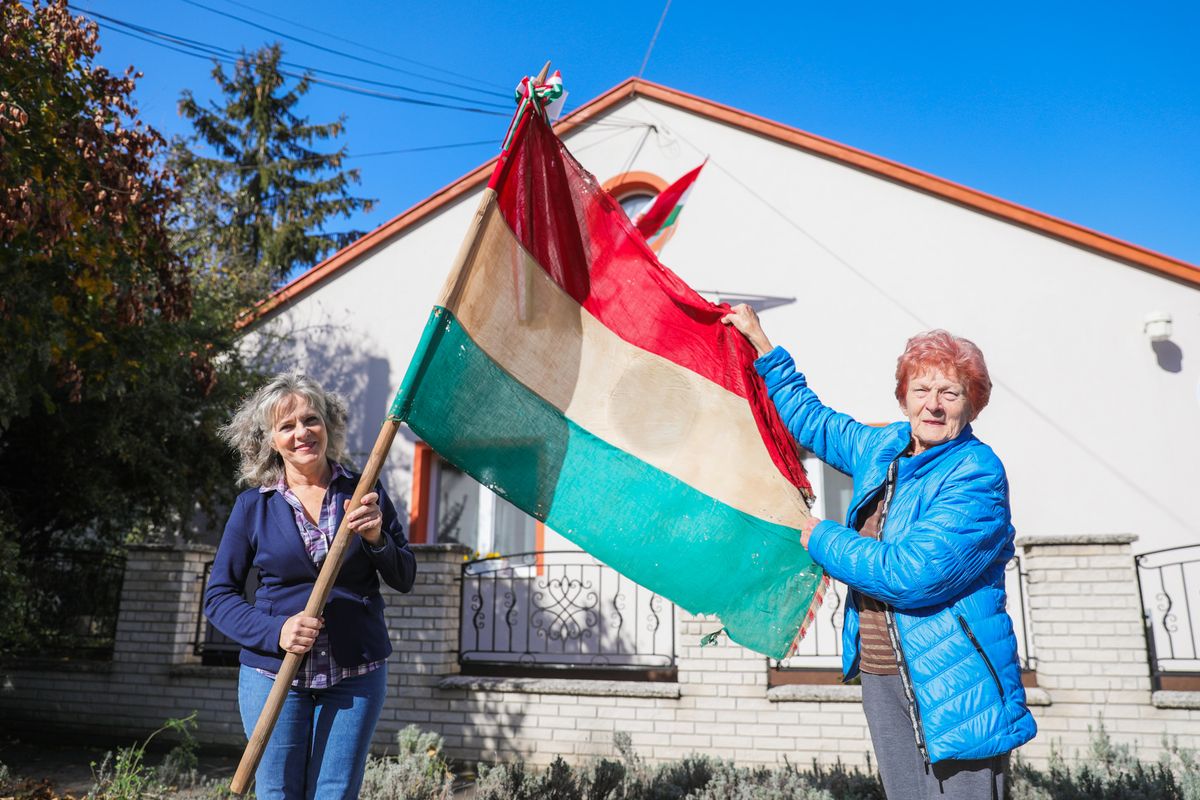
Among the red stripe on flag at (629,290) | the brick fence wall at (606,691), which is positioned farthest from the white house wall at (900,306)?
the red stripe on flag at (629,290)

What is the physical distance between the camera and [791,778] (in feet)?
15.2

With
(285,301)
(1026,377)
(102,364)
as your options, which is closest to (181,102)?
(285,301)

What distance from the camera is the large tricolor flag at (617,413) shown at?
273 cm

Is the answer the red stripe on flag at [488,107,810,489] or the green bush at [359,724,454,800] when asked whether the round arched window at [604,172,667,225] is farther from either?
the red stripe on flag at [488,107,810,489]

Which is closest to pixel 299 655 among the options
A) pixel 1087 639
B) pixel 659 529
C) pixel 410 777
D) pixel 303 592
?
pixel 303 592

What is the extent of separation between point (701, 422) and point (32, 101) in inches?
191

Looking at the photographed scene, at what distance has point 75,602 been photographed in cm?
768

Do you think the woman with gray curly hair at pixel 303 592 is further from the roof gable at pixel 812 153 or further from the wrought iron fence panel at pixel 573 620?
the roof gable at pixel 812 153

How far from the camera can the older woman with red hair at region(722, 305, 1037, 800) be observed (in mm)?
2068

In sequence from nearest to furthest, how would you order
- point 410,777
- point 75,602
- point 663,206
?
point 410,777, point 75,602, point 663,206

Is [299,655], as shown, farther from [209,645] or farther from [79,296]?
[209,645]

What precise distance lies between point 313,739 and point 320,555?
0.55 metres

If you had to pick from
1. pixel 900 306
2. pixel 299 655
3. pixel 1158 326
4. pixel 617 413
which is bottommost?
pixel 299 655

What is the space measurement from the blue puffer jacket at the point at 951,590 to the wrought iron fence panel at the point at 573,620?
4834 millimetres
